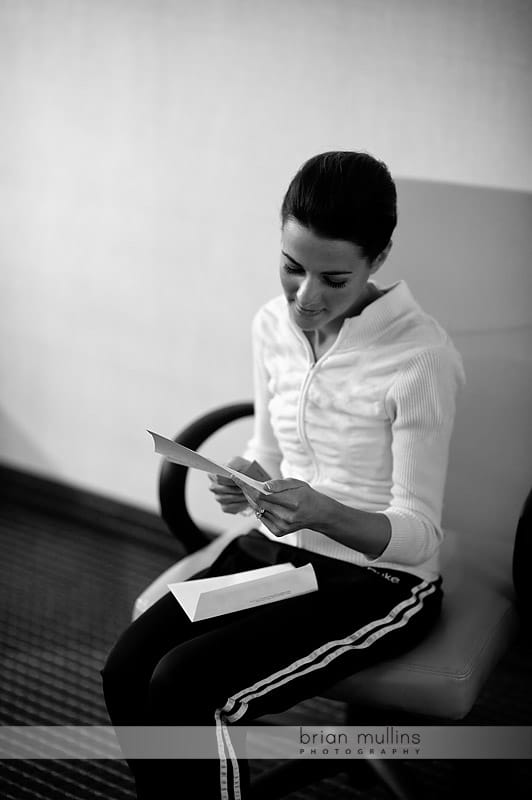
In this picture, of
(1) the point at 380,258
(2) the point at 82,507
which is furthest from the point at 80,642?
(1) the point at 380,258

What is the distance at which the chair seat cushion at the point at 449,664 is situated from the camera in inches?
46.6

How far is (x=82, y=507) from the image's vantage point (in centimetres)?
262

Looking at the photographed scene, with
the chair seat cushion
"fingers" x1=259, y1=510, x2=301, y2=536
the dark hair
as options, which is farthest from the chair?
the dark hair

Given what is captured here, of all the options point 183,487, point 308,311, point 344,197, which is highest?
point 344,197

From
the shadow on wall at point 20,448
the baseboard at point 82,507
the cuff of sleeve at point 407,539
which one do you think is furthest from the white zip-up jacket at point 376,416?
the shadow on wall at point 20,448

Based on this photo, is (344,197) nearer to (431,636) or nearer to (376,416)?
(376,416)

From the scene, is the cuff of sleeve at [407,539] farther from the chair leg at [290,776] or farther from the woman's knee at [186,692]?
the chair leg at [290,776]

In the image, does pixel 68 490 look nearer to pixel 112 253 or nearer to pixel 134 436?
pixel 134 436

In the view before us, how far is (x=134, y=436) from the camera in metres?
2.45

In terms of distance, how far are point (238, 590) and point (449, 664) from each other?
0.32 metres

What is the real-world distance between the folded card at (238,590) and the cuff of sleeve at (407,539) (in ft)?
0.35

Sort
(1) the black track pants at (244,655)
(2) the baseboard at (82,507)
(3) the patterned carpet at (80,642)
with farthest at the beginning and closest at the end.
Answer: (2) the baseboard at (82,507), (3) the patterned carpet at (80,642), (1) the black track pants at (244,655)

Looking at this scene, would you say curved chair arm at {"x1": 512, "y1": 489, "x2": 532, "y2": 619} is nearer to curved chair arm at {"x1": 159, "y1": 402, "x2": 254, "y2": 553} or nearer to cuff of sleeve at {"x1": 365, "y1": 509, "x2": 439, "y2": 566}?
cuff of sleeve at {"x1": 365, "y1": 509, "x2": 439, "y2": 566}

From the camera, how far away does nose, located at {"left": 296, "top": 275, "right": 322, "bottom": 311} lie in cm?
124
